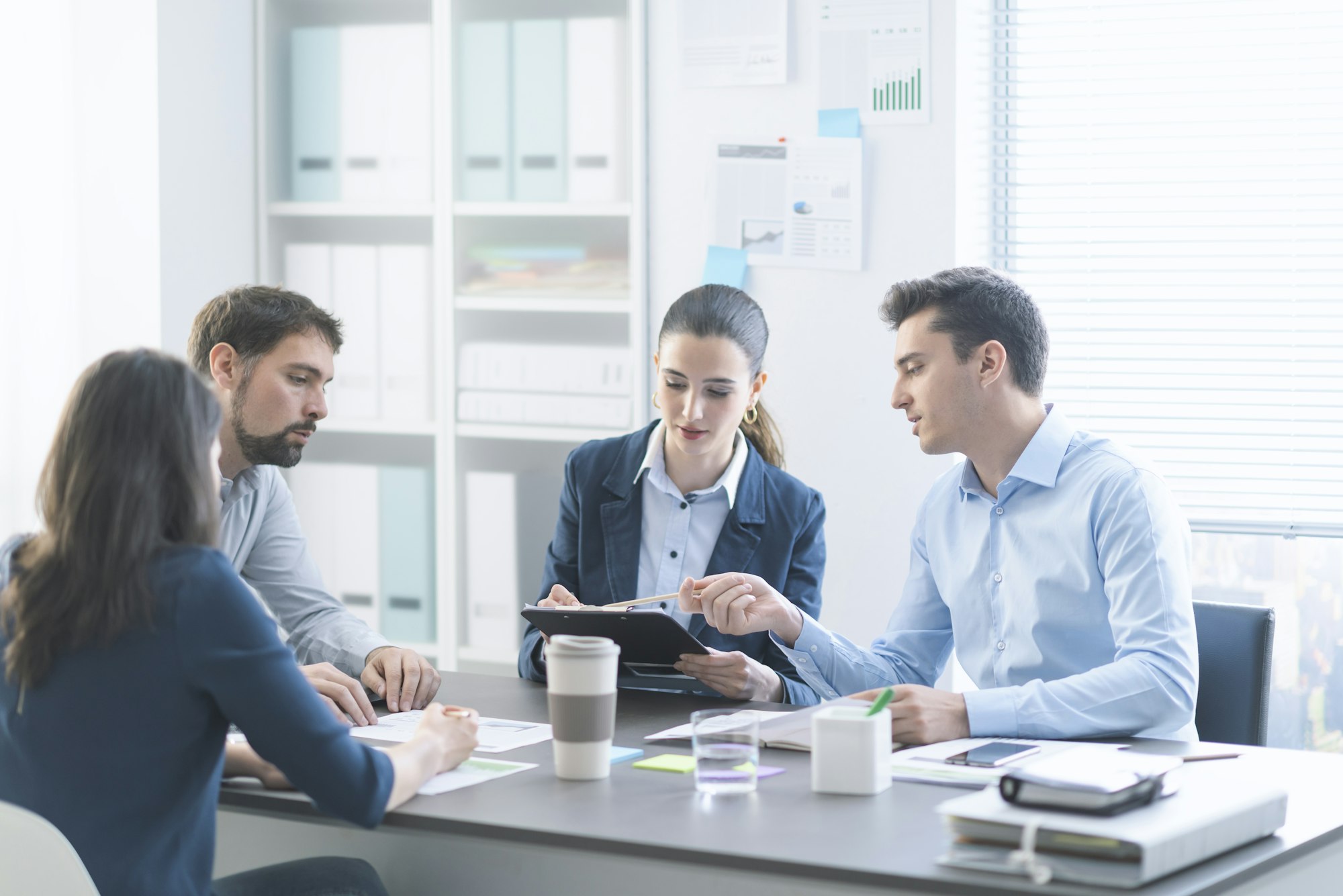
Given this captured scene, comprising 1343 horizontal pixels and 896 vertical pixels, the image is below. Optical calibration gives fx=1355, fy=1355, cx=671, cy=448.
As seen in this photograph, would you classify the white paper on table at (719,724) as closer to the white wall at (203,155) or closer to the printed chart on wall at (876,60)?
the printed chart on wall at (876,60)

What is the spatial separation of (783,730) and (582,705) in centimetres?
30

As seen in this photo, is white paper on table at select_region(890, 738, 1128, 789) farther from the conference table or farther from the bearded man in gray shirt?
the bearded man in gray shirt

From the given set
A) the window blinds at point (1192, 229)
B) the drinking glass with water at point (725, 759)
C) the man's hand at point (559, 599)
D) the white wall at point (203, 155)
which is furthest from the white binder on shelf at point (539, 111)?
the drinking glass with water at point (725, 759)

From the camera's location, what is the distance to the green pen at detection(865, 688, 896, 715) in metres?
1.45

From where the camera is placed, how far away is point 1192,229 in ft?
9.74

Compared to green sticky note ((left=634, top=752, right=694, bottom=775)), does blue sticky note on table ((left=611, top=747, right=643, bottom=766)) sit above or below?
below

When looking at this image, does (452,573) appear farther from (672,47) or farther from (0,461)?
(672,47)

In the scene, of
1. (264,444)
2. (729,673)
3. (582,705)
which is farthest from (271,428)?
(582,705)

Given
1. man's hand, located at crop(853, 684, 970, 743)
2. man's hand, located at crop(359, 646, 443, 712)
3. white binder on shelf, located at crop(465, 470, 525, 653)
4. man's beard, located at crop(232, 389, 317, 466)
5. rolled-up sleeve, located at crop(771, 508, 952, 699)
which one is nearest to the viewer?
man's hand, located at crop(853, 684, 970, 743)

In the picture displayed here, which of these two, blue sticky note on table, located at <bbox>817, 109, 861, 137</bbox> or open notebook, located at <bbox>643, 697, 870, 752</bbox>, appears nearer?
open notebook, located at <bbox>643, 697, 870, 752</bbox>

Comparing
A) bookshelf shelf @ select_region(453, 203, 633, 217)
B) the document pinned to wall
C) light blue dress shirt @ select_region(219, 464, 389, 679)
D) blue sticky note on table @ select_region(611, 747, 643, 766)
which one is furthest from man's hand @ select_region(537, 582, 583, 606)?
the document pinned to wall

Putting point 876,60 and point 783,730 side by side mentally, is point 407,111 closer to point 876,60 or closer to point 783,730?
point 876,60

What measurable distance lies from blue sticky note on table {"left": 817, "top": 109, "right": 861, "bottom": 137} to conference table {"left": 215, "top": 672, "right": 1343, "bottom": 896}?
1.61m

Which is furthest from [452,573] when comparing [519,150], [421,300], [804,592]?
[804,592]
